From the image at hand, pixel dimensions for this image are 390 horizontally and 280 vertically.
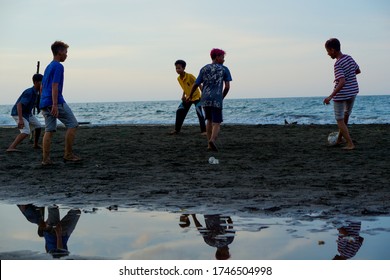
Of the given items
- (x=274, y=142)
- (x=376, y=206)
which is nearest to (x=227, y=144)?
(x=274, y=142)

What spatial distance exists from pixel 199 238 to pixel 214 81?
5.93m

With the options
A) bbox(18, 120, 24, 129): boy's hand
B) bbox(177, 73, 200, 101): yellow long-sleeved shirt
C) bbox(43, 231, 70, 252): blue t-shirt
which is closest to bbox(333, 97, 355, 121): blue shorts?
bbox(177, 73, 200, 101): yellow long-sleeved shirt

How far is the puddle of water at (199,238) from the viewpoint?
3742mm

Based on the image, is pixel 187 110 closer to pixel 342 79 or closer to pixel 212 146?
pixel 212 146

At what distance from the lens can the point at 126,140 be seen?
41.9 ft

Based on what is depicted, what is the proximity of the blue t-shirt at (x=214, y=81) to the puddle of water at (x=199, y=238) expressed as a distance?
5001 mm

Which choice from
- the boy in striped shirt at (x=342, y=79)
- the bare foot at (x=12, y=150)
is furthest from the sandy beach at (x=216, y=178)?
the boy in striped shirt at (x=342, y=79)

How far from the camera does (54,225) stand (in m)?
4.67

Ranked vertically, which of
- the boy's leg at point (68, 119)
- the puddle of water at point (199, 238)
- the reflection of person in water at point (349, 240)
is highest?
the boy's leg at point (68, 119)

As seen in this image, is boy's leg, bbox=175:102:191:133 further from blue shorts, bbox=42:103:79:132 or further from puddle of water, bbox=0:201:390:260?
puddle of water, bbox=0:201:390:260

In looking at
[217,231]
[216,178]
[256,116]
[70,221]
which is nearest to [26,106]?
[216,178]

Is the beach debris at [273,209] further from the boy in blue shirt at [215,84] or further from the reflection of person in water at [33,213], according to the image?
the boy in blue shirt at [215,84]

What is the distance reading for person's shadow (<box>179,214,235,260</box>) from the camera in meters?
3.85
